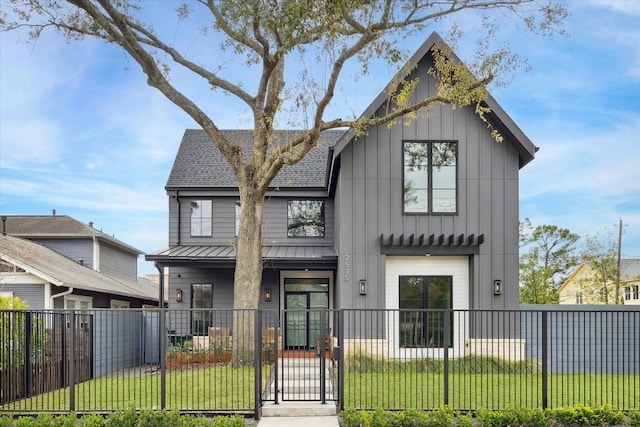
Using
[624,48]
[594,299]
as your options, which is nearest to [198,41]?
[624,48]

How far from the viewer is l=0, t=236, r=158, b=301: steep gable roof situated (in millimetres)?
16688

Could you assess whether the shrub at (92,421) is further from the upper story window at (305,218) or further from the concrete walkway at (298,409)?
the upper story window at (305,218)

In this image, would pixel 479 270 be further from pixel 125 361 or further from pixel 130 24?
pixel 130 24

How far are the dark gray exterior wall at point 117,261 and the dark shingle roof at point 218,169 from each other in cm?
721

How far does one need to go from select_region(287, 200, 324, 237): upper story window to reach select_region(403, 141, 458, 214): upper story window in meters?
5.02

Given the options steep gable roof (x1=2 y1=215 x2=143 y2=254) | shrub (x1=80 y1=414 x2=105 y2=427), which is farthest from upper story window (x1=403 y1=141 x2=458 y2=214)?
steep gable roof (x1=2 y1=215 x2=143 y2=254)

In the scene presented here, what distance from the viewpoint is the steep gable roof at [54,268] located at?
54.7 feet

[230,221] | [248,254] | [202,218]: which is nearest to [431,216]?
[248,254]

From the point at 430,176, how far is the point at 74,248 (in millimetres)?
16397

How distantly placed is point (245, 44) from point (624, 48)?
1264cm

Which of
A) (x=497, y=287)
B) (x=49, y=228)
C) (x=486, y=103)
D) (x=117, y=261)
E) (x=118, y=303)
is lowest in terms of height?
(x=118, y=303)

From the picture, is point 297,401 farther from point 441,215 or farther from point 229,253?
point 229,253

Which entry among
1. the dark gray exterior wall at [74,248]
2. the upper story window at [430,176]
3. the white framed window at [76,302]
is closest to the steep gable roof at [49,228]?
the dark gray exterior wall at [74,248]

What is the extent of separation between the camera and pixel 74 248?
78.2 feet
